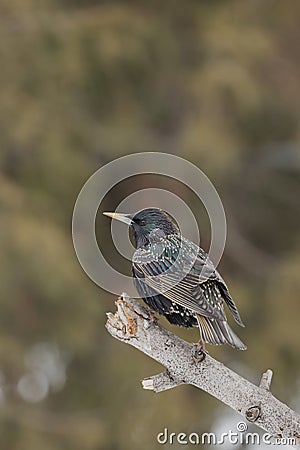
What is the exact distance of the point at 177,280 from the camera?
131 cm

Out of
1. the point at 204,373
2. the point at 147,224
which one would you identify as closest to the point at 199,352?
the point at 204,373

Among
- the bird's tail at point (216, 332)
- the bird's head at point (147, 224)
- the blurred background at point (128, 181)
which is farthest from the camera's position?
the blurred background at point (128, 181)

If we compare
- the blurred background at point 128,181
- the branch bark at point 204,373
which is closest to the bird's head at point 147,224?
the branch bark at point 204,373

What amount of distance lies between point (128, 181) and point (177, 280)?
2863 mm

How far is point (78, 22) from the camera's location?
406 centimetres

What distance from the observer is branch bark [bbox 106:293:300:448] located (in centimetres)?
129

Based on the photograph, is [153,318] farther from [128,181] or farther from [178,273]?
[128,181]

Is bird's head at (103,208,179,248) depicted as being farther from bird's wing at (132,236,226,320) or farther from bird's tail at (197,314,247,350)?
bird's tail at (197,314,247,350)

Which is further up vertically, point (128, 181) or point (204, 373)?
point (128, 181)

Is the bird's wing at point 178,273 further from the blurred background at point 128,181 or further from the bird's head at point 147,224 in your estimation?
the blurred background at point 128,181

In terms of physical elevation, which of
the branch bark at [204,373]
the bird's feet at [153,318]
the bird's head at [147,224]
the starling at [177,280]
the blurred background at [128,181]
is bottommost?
the branch bark at [204,373]

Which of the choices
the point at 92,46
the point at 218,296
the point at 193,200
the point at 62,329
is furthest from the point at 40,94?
the point at 218,296

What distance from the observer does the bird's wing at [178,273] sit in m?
1.28

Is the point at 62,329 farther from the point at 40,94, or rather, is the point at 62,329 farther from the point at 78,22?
the point at 78,22
